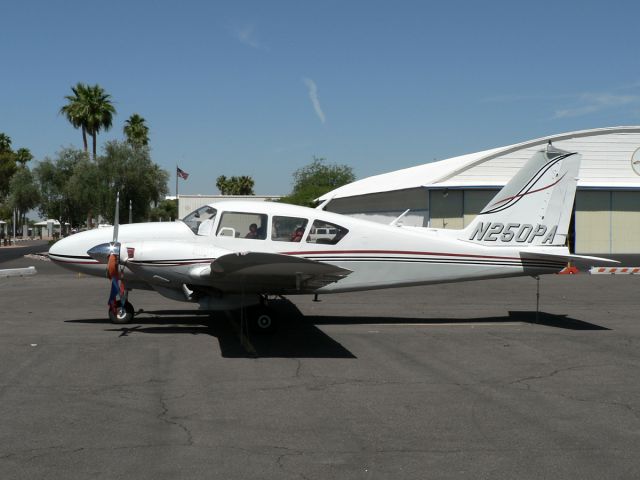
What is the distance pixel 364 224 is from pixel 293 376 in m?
4.67

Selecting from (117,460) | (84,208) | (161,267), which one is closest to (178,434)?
(117,460)

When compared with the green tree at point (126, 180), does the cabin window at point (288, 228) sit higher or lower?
lower

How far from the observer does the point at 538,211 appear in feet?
42.8

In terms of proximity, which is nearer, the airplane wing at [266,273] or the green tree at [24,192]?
the airplane wing at [266,273]

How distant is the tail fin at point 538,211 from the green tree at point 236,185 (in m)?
107

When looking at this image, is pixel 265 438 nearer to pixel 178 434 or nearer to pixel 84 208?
pixel 178 434

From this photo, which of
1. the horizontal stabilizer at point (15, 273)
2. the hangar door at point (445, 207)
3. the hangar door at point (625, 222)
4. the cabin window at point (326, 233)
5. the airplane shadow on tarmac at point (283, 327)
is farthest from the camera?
the hangar door at point (625, 222)

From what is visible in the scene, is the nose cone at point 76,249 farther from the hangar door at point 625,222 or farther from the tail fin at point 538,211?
the hangar door at point 625,222

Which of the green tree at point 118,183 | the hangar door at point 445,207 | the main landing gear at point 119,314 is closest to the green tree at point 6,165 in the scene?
the green tree at point 118,183

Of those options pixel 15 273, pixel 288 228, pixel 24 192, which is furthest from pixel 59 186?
pixel 288 228

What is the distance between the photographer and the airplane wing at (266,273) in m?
9.65

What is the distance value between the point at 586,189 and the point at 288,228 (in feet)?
103

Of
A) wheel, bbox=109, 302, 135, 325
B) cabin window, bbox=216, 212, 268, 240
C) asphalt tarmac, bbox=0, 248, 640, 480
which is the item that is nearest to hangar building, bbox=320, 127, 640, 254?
asphalt tarmac, bbox=0, 248, 640, 480

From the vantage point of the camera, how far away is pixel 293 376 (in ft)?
27.6
